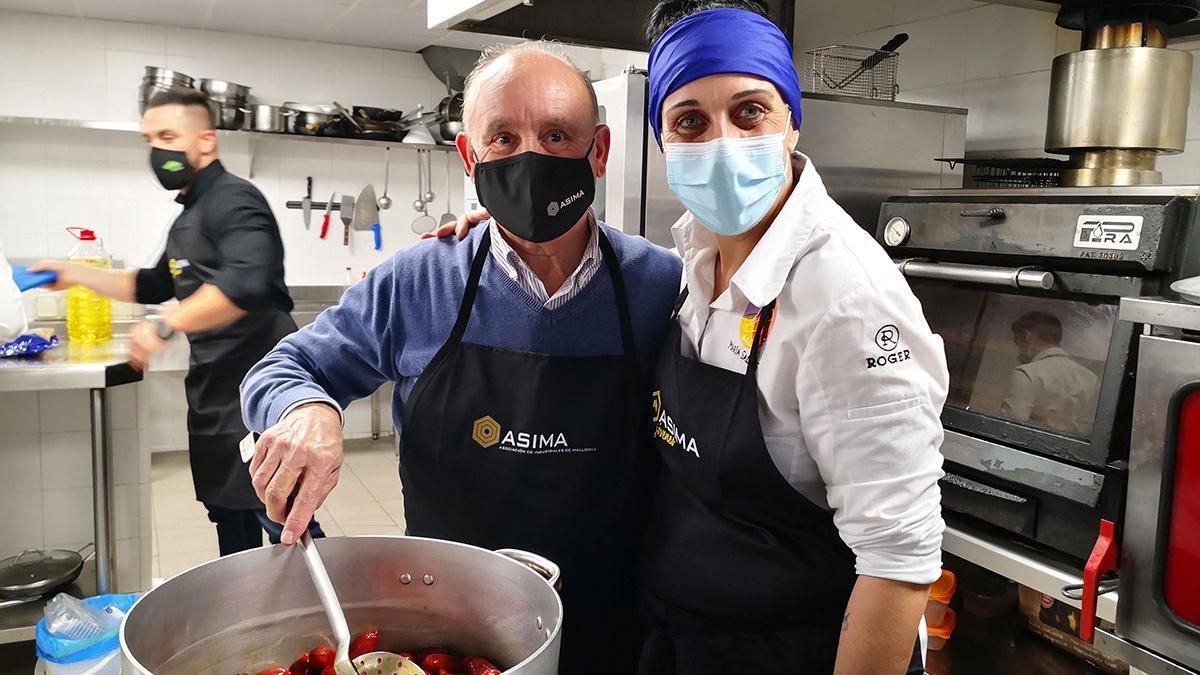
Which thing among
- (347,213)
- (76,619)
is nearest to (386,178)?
(347,213)

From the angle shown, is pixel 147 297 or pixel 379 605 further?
pixel 147 297

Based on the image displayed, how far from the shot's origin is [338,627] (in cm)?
93

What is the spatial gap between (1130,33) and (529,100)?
1546 mm

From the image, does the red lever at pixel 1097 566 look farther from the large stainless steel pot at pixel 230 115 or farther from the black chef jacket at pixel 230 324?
the large stainless steel pot at pixel 230 115

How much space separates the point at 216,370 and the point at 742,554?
8.08 ft

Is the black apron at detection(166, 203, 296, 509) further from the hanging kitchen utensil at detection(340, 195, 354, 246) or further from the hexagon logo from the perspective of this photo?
the hanging kitchen utensil at detection(340, 195, 354, 246)

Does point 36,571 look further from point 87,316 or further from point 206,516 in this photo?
point 206,516

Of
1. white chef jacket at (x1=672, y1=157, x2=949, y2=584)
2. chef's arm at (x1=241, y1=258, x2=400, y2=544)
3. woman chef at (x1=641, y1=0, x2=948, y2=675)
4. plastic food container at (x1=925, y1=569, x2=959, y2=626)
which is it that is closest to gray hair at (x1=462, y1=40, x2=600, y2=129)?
woman chef at (x1=641, y1=0, x2=948, y2=675)

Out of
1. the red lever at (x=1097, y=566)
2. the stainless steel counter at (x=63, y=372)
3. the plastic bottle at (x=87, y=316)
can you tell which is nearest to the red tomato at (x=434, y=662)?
the red lever at (x=1097, y=566)

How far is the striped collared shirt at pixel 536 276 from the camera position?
140 centimetres

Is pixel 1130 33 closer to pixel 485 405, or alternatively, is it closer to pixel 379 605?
pixel 485 405

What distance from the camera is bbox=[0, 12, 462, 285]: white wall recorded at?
510cm

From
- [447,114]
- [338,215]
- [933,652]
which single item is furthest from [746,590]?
[338,215]

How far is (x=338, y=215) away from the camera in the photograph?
234 inches
